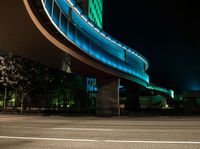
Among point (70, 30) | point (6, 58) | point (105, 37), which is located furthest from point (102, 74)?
point (6, 58)

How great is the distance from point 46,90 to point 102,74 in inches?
808

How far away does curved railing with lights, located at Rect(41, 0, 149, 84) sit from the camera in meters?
19.6

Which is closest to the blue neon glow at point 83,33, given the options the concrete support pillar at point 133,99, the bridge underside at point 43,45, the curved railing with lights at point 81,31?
the curved railing with lights at point 81,31

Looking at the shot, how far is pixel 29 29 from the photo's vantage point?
54.1ft

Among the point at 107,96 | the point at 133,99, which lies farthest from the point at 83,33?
the point at 133,99

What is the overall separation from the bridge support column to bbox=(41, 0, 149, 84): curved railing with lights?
2.41 m

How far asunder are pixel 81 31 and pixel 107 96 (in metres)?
11.8

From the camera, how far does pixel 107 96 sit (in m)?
35.3

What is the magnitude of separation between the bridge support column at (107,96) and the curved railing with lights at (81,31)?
2412mm

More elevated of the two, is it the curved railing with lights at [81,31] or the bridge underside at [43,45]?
the curved railing with lights at [81,31]

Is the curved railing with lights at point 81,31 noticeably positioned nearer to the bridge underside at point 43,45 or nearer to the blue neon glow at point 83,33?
the blue neon glow at point 83,33

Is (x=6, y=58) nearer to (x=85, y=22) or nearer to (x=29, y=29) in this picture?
(x=85, y=22)

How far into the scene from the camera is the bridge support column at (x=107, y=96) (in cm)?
3491

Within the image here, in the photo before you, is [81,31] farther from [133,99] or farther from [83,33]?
[133,99]
